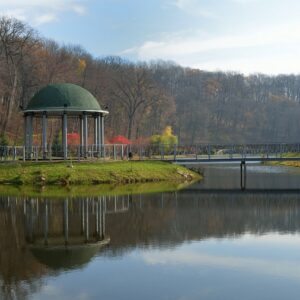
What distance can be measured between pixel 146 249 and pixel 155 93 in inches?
2522

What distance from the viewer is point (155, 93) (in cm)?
7750

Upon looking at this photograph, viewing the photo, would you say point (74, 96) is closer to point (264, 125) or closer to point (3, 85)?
point (3, 85)

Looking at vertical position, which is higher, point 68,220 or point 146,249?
point 68,220

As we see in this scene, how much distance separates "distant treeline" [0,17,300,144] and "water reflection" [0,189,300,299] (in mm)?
24552

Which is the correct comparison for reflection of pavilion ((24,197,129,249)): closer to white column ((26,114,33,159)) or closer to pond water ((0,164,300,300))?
pond water ((0,164,300,300))

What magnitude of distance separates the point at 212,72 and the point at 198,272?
115 metres

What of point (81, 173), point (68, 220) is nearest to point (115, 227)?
point (68, 220)

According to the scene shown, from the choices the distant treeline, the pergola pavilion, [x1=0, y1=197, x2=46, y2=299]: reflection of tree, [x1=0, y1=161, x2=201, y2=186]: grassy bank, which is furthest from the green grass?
the distant treeline

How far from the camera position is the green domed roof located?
36.2 meters

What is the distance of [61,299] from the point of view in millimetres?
10078

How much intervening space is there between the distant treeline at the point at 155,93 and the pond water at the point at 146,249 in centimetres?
2682

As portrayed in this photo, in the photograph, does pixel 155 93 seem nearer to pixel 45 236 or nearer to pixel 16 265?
pixel 45 236

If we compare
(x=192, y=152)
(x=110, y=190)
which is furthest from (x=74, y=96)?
(x=192, y=152)

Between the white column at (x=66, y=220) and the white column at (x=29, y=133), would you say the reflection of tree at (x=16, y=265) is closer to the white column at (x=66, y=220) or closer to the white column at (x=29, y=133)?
the white column at (x=66, y=220)
